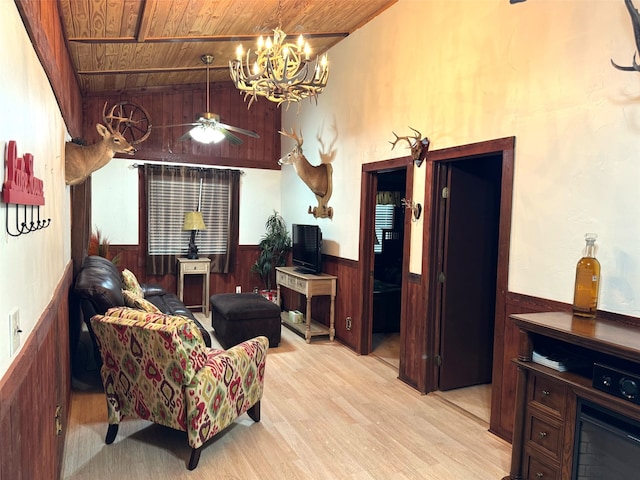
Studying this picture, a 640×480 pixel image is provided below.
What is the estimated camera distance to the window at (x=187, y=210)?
6.42 metres

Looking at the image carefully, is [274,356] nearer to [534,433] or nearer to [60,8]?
[534,433]

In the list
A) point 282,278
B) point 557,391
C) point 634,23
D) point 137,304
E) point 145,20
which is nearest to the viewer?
point 634,23

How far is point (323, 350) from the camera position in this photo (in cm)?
504

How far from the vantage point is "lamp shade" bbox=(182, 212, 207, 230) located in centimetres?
633

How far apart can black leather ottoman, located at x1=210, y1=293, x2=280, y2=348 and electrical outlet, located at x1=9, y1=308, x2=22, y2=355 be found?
135 inches

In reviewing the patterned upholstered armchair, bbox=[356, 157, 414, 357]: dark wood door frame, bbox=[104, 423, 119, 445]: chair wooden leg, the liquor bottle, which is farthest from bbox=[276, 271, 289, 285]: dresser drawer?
the liquor bottle

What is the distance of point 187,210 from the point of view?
6.63m

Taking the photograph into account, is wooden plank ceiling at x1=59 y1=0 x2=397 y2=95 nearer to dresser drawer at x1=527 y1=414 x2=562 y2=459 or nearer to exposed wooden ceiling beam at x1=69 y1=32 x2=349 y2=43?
exposed wooden ceiling beam at x1=69 y1=32 x2=349 y2=43

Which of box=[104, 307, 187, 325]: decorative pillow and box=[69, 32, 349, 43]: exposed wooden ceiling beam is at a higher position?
box=[69, 32, 349, 43]: exposed wooden ceiling beam

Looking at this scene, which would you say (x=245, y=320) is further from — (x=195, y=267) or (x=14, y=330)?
(x=14, y=330)

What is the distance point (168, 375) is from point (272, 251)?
414 centimetres

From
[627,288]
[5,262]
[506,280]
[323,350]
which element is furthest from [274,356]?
[5,262]

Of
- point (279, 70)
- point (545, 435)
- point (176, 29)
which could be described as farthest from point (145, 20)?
point (545, 435)

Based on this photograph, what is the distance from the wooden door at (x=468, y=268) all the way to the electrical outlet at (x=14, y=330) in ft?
10.5
